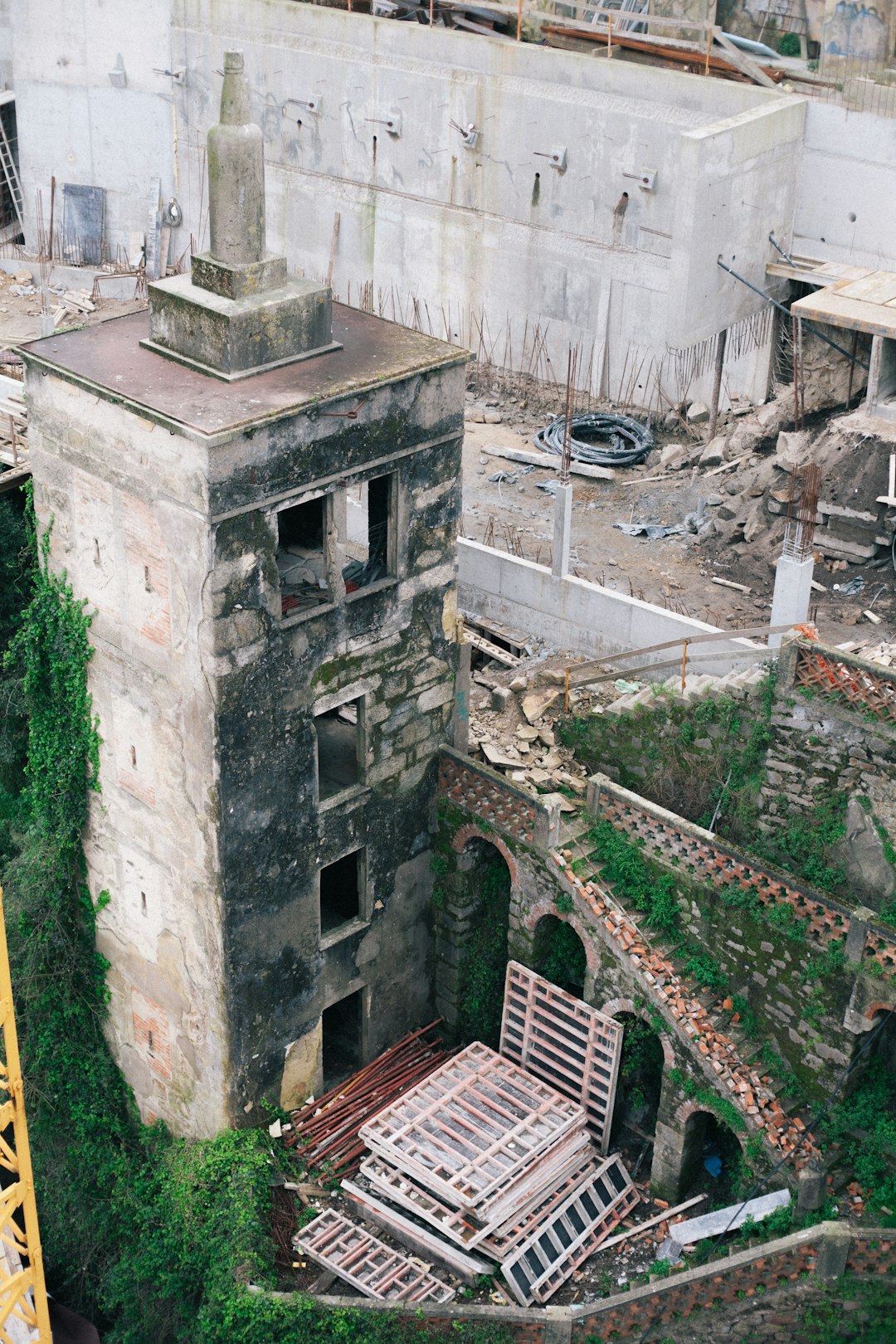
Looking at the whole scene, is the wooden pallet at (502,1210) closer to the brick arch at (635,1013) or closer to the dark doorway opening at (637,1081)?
the dark doorway opening at (637,1081)

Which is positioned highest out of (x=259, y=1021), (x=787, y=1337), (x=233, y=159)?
(x=233, y=159)

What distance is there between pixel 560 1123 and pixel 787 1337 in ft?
13.1

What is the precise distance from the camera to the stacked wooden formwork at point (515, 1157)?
21.9 meters

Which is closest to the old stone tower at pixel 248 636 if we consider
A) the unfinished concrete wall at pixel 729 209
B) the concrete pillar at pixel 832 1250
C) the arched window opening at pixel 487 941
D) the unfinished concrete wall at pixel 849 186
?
the arched window opening at pixel 487 941

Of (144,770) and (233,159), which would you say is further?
(144,770)

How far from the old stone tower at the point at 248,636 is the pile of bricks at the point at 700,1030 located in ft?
10.2

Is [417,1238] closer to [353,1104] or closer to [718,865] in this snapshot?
[353,1104]

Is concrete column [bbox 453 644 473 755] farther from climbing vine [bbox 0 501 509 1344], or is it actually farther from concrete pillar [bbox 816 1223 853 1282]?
concrete pillar [bbox 816 1223 853 1282]

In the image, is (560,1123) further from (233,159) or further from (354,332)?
(233,159)

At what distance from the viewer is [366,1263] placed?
873 inches

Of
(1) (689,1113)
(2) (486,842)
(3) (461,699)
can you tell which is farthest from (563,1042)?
(3) (461,699)

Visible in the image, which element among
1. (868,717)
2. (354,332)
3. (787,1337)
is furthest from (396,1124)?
(354,332)

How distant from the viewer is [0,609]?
2911 centimetres

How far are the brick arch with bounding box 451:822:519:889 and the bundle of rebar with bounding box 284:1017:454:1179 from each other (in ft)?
10.5
